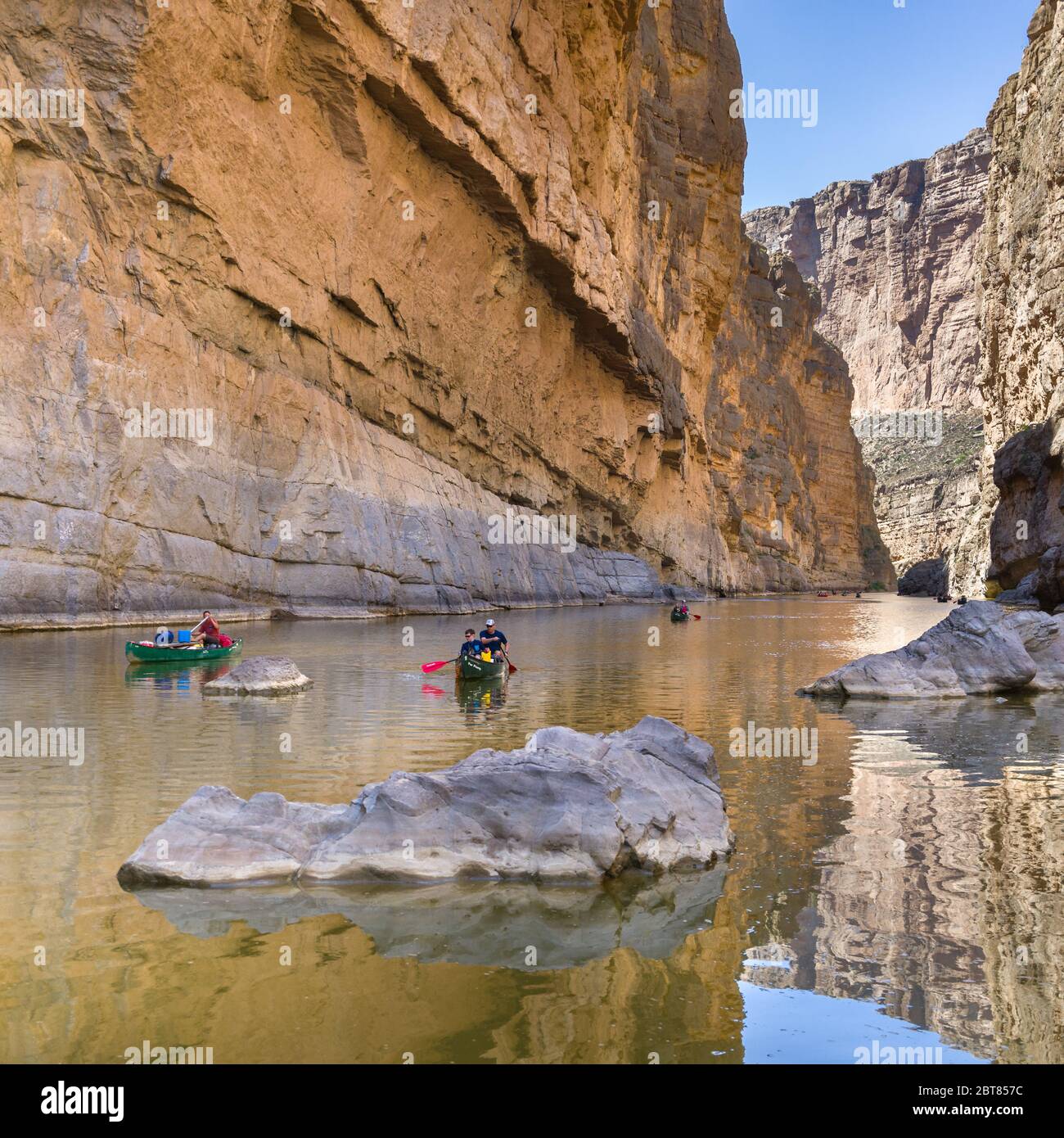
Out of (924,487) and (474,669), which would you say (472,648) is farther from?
(924,487)

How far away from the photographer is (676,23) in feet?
231

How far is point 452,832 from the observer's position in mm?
6840

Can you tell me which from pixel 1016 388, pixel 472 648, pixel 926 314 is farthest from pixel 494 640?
pixel 926 314

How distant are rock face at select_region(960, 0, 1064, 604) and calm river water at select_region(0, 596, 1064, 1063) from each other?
3372cm

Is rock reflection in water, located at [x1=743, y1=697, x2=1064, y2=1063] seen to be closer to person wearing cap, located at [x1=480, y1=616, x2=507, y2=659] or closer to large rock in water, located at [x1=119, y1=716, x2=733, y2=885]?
large rock in water, located at [x1=119, y1=716, x2=733, y2=885]

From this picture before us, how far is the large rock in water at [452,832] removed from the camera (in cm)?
647

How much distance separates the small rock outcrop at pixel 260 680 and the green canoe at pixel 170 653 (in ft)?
11.1

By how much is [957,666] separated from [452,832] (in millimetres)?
13148

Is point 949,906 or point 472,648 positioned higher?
point 472,648

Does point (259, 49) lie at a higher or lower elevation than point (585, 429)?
Result: higher

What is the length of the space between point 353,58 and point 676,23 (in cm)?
4596

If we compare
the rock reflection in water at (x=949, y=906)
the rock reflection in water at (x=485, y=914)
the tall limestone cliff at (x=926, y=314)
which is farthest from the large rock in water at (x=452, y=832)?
the tall limestone cliff at (x=926, y=314)
